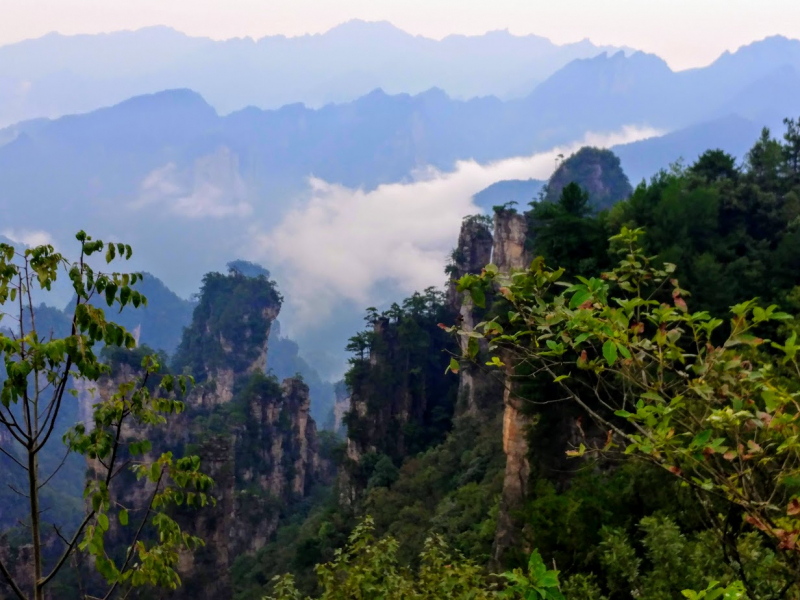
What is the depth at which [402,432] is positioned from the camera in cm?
3575

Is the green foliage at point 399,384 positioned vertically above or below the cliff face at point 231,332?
below

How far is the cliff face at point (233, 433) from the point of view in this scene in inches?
1337

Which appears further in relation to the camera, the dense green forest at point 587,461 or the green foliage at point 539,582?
the dense green forest at point 587,461

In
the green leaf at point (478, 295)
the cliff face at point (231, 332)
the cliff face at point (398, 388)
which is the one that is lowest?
the green leaf at point (478, 295)

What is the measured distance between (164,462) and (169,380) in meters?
0.54

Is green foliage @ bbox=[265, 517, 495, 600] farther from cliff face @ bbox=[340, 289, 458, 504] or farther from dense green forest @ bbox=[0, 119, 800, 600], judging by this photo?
cliff face @ bbox=[340, 289, 458, 504]

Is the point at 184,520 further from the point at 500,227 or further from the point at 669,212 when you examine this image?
the point at 669,212

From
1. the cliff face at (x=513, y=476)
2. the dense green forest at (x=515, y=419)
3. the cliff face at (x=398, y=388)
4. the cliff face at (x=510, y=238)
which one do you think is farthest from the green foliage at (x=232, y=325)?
the cliff face at (x=513, y=476)

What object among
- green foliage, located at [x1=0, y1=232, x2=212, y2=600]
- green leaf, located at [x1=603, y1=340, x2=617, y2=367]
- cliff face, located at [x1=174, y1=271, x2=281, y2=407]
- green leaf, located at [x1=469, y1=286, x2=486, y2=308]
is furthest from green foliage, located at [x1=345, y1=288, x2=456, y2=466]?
green leaf, located at [x1=603, y1=340, x2=617, y2=367]

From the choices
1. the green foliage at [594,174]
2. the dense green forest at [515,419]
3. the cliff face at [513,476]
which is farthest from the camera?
the green foliage at [594,174]

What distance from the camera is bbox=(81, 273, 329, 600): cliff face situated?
1337 inches

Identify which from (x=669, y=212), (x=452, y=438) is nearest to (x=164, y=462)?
(x=669, y=212)

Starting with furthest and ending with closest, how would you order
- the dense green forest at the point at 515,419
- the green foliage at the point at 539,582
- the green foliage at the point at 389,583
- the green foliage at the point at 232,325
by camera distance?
the green foliage at the point at 232,325
the green foliage at the point at 389,583
the dense green forest at the point at 515,419
the green foliage at the point at 539,582

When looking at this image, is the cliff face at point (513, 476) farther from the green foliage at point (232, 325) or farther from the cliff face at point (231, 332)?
the green foliage at point (232, 325)
